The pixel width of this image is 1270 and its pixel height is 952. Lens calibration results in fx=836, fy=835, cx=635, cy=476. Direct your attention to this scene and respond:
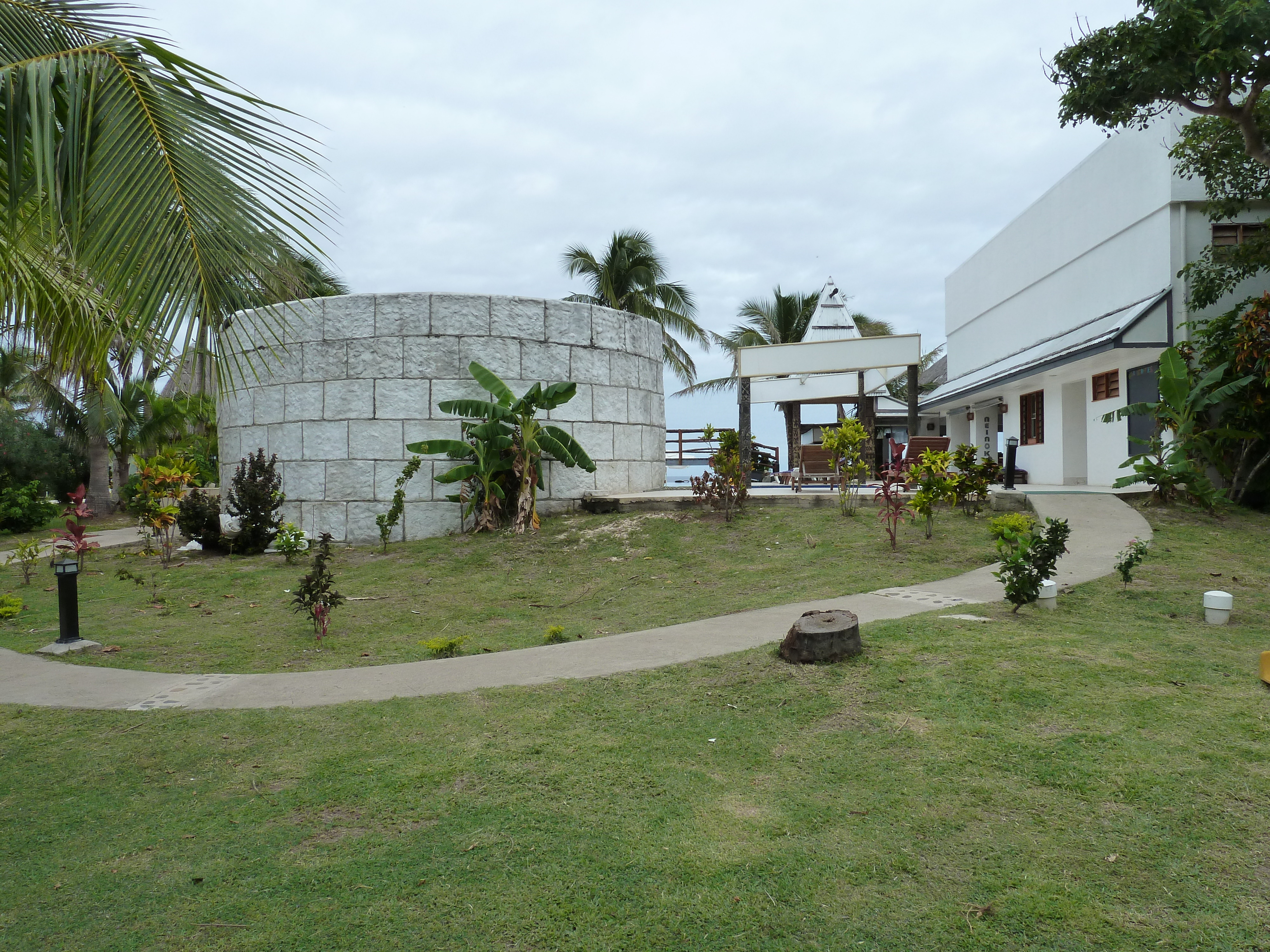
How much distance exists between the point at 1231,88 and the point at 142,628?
1337 centimetres

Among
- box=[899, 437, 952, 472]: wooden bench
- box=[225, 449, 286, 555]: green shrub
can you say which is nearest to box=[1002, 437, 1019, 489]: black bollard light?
box=[899, 437, 952, 472]: wooden bench

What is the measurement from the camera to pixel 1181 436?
1227 centimetres

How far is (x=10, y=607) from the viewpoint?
358 inches

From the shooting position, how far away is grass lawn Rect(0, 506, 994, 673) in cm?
762

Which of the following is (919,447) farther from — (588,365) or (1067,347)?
(588,365)

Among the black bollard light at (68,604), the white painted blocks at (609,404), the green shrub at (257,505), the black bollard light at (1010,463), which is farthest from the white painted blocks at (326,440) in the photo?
the black bollard light at (1010,463)

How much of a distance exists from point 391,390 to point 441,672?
8.26 meters

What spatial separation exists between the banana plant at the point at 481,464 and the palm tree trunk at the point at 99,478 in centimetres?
1721

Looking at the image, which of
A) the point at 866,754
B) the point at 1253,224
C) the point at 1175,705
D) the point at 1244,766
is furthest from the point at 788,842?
the point at 1253,224

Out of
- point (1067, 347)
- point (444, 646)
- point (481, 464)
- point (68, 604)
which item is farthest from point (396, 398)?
point (1067, 347)

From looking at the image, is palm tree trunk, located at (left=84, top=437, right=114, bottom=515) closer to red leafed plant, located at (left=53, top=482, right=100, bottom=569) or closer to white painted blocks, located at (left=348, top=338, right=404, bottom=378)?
red leafed plant, located at (left=53, top=482, right=100, bottom=569)

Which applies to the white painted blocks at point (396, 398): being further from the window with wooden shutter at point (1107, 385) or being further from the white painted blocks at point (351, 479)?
the window with wooden shutter at point (1107, 385)

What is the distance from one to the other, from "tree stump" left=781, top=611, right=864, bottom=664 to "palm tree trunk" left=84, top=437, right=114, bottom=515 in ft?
84.2

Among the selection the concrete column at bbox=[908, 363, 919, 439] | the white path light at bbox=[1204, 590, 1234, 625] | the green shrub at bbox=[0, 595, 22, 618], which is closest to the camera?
the white path light at bbox=[1204, 590, 1234, 625]
